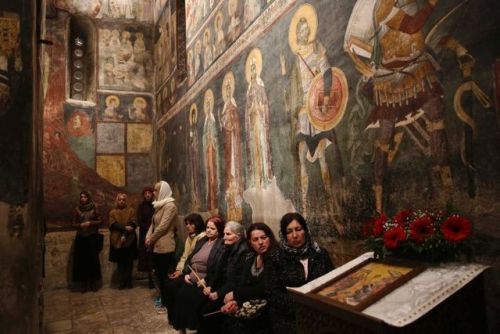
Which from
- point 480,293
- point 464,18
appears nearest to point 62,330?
point 480,293

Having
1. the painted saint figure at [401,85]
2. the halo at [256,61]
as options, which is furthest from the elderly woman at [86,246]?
the painted saint figure at [401,85]

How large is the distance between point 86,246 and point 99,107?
13.3ft

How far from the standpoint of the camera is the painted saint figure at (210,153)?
6637 mm

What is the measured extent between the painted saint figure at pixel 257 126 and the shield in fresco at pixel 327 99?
1.01 m

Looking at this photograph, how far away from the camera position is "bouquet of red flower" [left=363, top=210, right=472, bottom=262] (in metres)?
2.12

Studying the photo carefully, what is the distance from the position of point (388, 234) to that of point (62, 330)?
546cm

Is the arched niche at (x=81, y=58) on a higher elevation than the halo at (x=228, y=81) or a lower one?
higher

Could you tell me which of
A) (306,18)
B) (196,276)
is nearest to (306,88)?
(306,18)

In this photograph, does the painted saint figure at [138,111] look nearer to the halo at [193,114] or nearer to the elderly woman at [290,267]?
the halo at [193,114]

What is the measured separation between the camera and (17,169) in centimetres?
330

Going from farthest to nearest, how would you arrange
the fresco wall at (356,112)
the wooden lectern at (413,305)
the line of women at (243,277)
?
the line of women at (243,277) < the fresco wall at (356,112) < the wooden lectern at (413,305)

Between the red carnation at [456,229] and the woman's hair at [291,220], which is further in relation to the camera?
the woman's hair at [291,220]

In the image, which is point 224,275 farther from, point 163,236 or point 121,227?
point 121,227

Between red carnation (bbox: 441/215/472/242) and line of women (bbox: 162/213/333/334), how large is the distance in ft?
4.36
